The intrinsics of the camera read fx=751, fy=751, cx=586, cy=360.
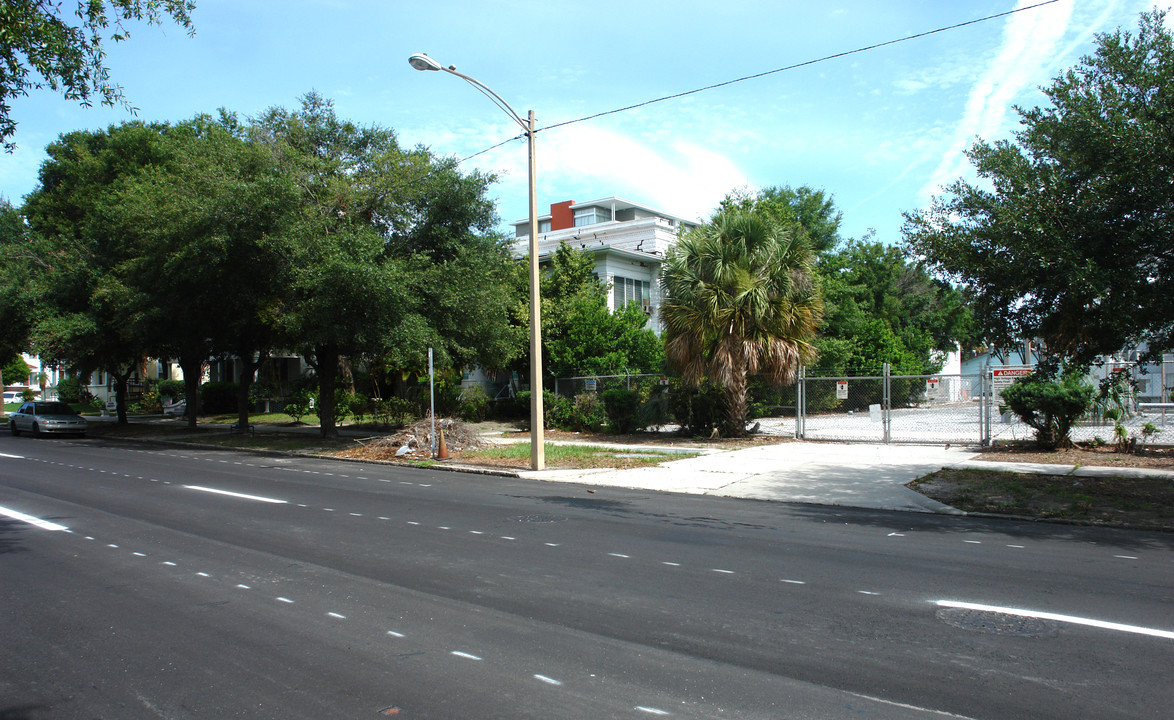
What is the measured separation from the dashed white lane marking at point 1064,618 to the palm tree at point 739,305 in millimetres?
13847

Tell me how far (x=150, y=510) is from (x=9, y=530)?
1794 millimetres

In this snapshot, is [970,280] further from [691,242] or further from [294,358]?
[294,358]

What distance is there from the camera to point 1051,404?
1611 centimetres

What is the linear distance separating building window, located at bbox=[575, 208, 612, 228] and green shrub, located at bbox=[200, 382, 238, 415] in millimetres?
28198

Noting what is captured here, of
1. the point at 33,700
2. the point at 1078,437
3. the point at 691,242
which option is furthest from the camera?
the point at 691,242

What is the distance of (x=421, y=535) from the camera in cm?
911

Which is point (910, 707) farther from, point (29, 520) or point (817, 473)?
point (29, 520)

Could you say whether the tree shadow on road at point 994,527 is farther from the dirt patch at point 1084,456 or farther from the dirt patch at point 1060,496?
the dirt patch at point 1084,456

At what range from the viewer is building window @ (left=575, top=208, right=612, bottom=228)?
58719 mm

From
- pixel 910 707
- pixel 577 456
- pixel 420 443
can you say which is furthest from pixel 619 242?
pixel 910 707

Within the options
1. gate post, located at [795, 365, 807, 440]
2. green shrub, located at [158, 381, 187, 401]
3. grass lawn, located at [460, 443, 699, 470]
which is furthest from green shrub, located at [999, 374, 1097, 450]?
green shrub, located at [158, 381, 187, 401]

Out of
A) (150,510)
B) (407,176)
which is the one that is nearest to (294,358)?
(407,176)

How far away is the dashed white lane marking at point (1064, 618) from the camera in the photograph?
5387 mm

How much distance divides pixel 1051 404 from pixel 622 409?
11489mm
